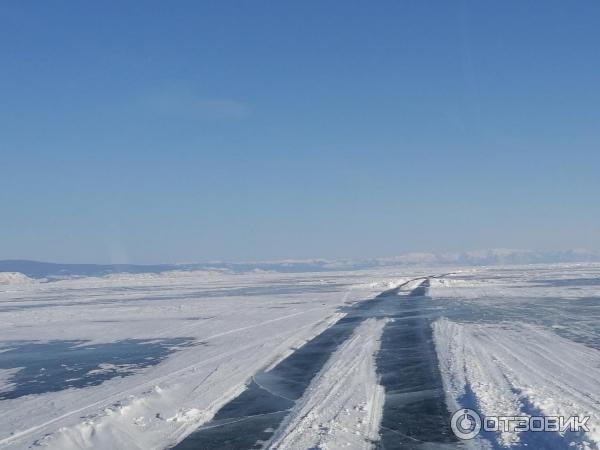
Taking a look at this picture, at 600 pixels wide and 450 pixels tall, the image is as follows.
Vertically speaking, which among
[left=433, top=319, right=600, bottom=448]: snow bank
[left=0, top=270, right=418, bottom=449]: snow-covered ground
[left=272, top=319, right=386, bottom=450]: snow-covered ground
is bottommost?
[left=0, top=270, right=418, bottom=449]: snow-covered ground

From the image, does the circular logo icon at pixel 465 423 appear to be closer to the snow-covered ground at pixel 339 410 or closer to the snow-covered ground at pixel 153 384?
the snow-covered ground at pixel 339 410

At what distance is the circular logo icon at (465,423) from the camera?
7871 millimetres

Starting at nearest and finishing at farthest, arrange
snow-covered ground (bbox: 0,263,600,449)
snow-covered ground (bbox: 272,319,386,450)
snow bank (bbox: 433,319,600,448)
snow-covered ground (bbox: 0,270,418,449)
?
snow-covered ground (bbox: 272,319,386,450), snow-covered ground (bbox: 0,263,600,449), snow-covered ground (bbox: 0,270,418,449), snow bank (bbox: 433,319,600,448)

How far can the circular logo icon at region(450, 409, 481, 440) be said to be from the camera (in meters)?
7.87

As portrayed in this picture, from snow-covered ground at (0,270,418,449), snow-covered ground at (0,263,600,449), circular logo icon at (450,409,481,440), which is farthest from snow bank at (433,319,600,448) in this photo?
snow-covered ground at (0,270,418,449)

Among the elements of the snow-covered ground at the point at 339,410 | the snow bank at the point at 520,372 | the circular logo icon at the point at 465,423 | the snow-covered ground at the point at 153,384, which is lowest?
the snow-covered ground at the point at 153,384

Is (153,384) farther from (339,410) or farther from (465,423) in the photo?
(465,423)

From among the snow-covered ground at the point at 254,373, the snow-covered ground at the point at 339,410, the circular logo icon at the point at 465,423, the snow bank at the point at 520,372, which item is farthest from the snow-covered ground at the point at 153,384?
the snow bank at the point at 520,372

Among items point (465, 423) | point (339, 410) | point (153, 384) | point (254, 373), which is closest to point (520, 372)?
point (465, 423)

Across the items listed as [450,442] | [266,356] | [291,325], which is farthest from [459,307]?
[450,442]

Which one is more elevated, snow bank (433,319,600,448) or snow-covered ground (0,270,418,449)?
snow bank (433,319,600,448)

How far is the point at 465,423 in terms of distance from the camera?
8.32 meters

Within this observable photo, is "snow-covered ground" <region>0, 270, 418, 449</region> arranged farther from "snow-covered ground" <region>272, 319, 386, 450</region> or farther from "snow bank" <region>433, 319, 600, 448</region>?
"snow bank" <region>433, 319, 600, 448</region>

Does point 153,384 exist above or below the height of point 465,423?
below
